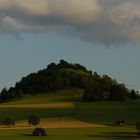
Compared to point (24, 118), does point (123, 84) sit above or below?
above

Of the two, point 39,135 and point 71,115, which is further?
point 71,115

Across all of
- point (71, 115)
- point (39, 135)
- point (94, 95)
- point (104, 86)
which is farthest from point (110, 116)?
point (104, 86)

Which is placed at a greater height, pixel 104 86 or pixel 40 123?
pixel 104 86

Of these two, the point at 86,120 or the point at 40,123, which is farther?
the point at 86,120

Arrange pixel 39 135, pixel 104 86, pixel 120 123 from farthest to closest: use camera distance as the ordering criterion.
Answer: pixel 104 86, pixel 120 123, pixel 39 135

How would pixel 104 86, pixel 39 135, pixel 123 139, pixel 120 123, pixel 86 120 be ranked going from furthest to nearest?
pixel 104 86 → pixel 86 120 → pixel 120 123 → pixel 39 135 → pixel 123 139

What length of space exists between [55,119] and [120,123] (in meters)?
15.3

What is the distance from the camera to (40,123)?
3607 inches

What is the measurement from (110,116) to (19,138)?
172 ft

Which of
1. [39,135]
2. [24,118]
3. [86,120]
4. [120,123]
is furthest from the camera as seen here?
[24,118]

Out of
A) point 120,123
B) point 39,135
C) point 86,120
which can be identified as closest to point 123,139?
point 39,135

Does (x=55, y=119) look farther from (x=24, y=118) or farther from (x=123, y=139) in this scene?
(x=123, y=139)

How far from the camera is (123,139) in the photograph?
5725 cm

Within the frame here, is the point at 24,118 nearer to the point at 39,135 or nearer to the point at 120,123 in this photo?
the point at 120,123
